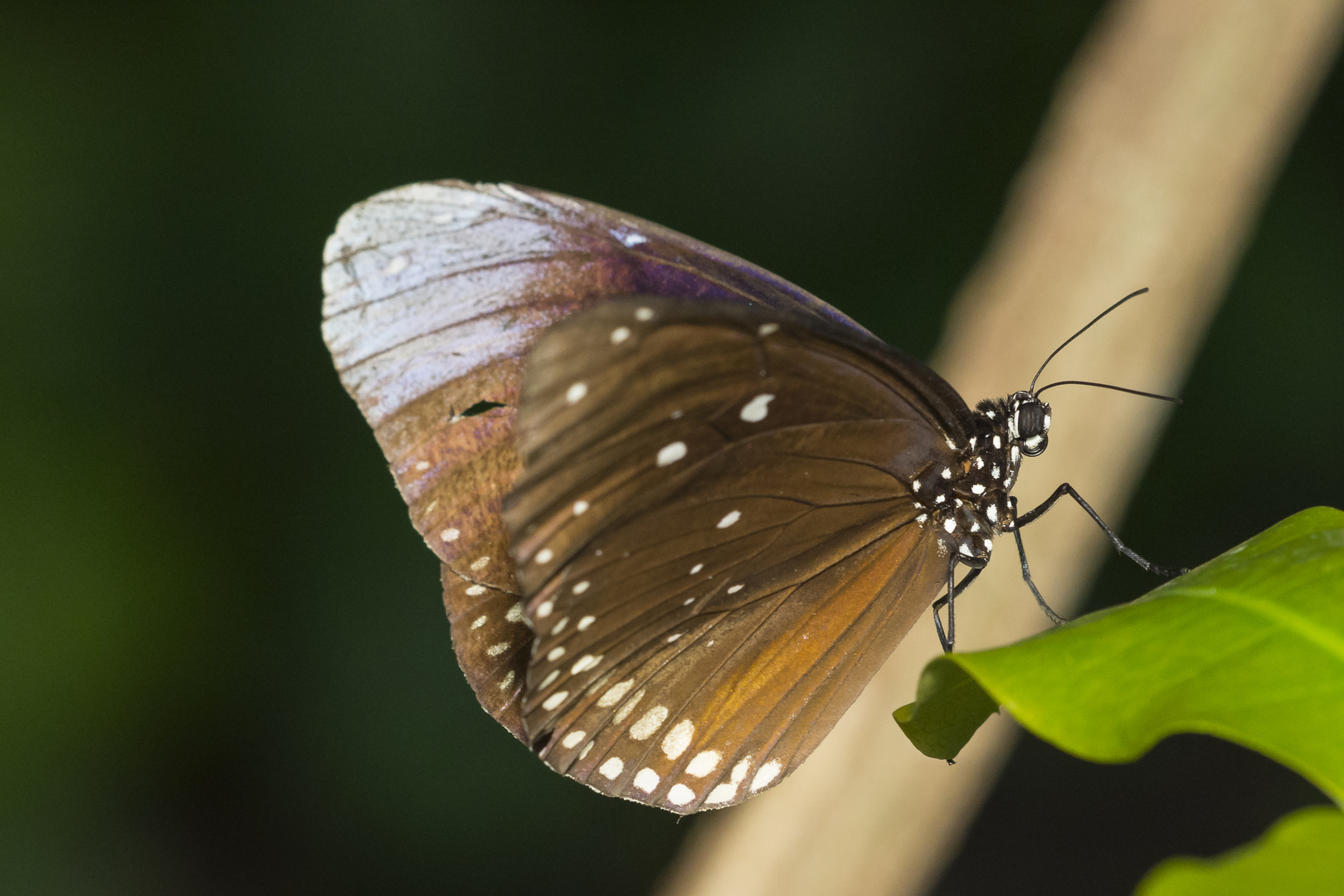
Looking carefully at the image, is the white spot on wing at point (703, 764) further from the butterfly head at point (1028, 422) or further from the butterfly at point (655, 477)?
the butterfly head at point (1028, 422)

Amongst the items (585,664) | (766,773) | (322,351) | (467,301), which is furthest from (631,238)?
(322,351)

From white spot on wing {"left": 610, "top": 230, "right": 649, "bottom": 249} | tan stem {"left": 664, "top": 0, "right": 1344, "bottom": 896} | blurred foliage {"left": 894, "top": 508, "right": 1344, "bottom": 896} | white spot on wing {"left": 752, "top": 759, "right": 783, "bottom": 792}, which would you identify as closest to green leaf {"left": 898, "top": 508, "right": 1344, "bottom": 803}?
blurred foliage {"left": 894, "top": 508, "right": 1344, "bottom": 896}

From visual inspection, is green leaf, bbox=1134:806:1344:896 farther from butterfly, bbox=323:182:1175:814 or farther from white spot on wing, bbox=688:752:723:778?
white spot on wing, bbox=688:752:723:778

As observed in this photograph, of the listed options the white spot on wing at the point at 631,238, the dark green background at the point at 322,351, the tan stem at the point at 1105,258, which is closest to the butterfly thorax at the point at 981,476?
the white spot on wing at the point at 631,238

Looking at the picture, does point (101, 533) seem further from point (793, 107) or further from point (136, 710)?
point (793, 107)

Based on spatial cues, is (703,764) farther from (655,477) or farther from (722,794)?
(655,477)

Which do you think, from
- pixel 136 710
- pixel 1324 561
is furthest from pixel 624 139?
pixel 1324 561
